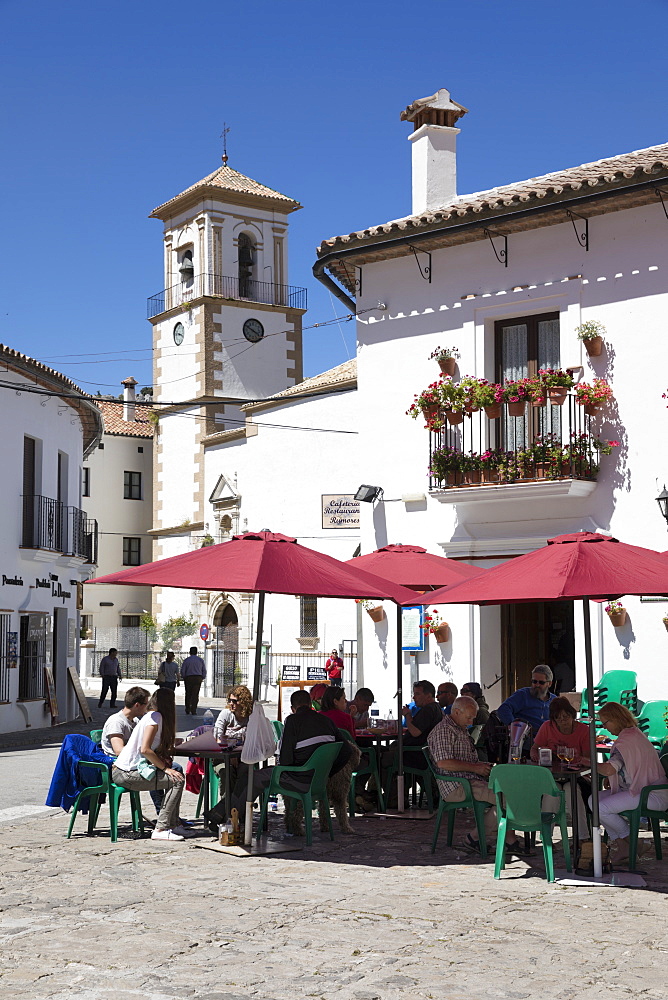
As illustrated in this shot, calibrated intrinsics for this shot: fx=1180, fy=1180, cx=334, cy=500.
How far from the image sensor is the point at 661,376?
48.2ft

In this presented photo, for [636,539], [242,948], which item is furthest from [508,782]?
[636,539]

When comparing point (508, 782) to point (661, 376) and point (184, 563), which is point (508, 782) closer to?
point (184, 563)

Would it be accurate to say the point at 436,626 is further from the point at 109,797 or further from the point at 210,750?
the point at 109,797

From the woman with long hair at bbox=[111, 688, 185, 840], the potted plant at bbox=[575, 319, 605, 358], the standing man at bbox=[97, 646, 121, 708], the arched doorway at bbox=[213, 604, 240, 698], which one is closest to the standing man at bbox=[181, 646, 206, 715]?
the standing man at bbox=[97, 646, 121, 708]

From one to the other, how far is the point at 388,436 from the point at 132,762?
→ 812 centimetres

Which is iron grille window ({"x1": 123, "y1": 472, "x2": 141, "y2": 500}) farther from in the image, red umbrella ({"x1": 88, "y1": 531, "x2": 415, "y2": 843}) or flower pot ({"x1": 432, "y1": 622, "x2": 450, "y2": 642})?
red umbrella ({"x1": 88, "y1": 531, "x2": 415, "y2": 843})

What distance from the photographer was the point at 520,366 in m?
16.1

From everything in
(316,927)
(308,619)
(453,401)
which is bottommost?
(316,927)

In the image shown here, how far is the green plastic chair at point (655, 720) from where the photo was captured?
12.2 meters

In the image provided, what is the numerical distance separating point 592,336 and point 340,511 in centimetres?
2109

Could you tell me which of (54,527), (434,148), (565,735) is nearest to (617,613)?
(565,735)

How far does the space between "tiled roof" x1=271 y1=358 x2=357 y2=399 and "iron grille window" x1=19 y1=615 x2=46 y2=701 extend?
49.7 ft

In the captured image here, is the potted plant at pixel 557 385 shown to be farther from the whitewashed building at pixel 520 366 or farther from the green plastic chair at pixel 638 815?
the green plastic chair at pixel 638 815

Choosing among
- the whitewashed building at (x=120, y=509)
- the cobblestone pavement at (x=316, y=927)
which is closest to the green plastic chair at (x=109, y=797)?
the cobblestone pavement at (x=316, y=927)
